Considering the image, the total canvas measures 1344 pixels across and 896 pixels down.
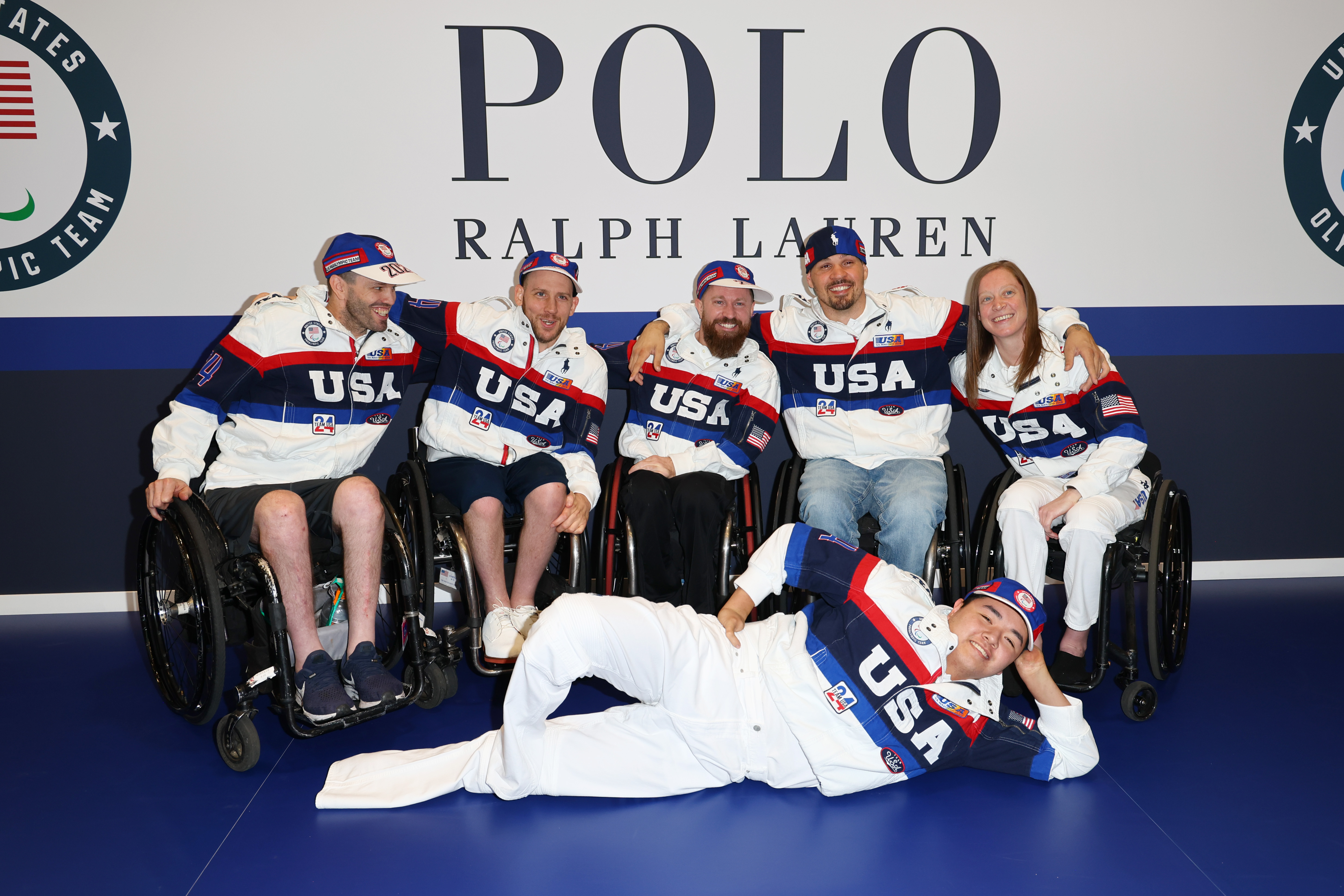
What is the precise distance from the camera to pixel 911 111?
12.8 ft

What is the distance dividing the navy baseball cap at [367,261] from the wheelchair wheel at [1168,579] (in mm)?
2406

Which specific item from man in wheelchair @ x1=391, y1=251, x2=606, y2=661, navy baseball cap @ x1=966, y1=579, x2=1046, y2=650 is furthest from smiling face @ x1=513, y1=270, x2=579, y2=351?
navy baseball cap @ x1=966, y1=579, x2=1046, y2=650

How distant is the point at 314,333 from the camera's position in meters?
3.06

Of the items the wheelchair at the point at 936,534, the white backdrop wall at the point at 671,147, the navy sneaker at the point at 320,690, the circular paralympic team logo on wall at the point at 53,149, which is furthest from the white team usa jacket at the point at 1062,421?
the circular paralympic team logo on wall at the point at 53,149

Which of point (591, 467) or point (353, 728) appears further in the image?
point (591, 467)

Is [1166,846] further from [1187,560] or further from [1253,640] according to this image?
[1253,640]

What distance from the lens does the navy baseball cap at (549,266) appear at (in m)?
3.34

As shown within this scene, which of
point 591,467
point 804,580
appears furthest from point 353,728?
point 804,580

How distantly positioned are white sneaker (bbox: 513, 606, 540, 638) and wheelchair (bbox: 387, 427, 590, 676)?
3.8 inches

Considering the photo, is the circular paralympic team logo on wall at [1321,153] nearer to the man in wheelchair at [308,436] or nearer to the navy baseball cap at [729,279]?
Answer: the navy baseball cap at [729,279]

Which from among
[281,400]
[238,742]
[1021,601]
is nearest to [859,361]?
[1021,601]

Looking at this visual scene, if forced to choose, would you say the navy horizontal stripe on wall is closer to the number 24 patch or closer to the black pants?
the black pants

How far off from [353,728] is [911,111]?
122 inches

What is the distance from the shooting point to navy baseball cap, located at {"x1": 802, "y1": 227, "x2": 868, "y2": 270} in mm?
3465
